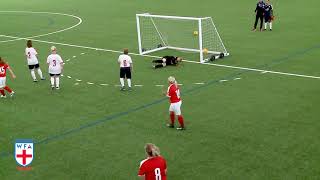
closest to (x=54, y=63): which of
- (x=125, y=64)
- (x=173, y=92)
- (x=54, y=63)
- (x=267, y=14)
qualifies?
(x=54, y=63)

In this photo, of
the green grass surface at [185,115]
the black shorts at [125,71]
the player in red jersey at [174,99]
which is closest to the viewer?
the green grass surface at [185,115]

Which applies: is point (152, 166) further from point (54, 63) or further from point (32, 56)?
point (32, 56)

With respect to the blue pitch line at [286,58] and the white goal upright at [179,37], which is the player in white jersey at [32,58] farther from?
the blue pitch line at [286,58]

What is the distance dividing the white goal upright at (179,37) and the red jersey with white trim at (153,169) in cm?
1531

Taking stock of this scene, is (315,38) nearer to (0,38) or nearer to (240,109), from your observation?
(240,109)

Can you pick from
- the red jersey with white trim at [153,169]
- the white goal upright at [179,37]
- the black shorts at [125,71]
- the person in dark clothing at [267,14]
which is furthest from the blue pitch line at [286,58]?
the red jersey with white trim at [153,169]

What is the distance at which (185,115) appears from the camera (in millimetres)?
17094

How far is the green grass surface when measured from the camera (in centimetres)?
1320

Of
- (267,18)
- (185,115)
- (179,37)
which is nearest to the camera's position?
(185,115)

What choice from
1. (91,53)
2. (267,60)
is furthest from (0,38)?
(267,60)

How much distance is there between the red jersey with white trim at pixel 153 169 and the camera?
9.77m

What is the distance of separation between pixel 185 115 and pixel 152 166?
24.4 feet

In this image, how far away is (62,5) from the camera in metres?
50.1

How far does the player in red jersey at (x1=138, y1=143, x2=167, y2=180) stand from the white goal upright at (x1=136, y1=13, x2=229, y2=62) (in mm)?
→ 15301
